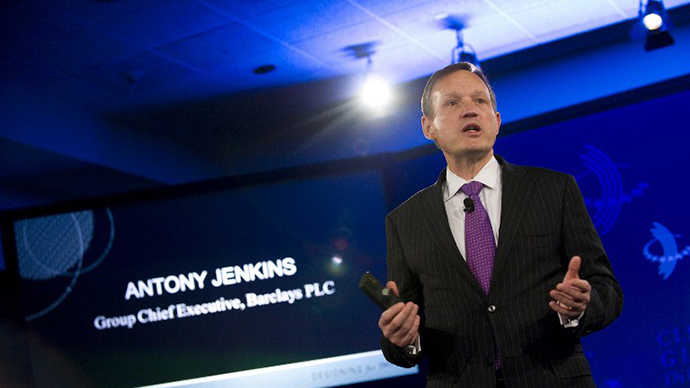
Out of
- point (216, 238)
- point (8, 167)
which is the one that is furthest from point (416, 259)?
point (8, 167)

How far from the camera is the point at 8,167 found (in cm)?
673

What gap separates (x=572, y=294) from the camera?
1.43 metres

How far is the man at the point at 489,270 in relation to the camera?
1.57 m

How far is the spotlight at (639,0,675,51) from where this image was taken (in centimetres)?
513

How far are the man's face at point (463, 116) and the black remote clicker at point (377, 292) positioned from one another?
420mm

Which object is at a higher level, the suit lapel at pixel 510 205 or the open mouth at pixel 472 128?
the open mouth at pixel 472 128

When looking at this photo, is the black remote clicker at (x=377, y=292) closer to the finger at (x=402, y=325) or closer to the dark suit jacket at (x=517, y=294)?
the finger at (x=402, y=325)

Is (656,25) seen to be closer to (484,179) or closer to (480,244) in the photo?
(484,179)

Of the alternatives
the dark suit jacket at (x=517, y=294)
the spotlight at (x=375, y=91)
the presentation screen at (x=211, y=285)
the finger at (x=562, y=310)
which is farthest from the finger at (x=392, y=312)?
the spotlight at (x=375, y=91)

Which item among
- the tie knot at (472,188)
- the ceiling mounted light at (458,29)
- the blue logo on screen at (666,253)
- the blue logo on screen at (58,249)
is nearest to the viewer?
the tie knot at (472,188)

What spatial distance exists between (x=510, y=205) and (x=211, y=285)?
2817 millimetres

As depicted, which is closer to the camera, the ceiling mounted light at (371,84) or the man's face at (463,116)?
the man's face at (463,116)

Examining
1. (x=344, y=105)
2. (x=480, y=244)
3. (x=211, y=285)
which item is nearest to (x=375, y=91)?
(x=344, y=105)

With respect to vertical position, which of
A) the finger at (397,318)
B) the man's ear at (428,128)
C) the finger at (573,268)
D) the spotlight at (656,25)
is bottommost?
the finger at (397,318)
